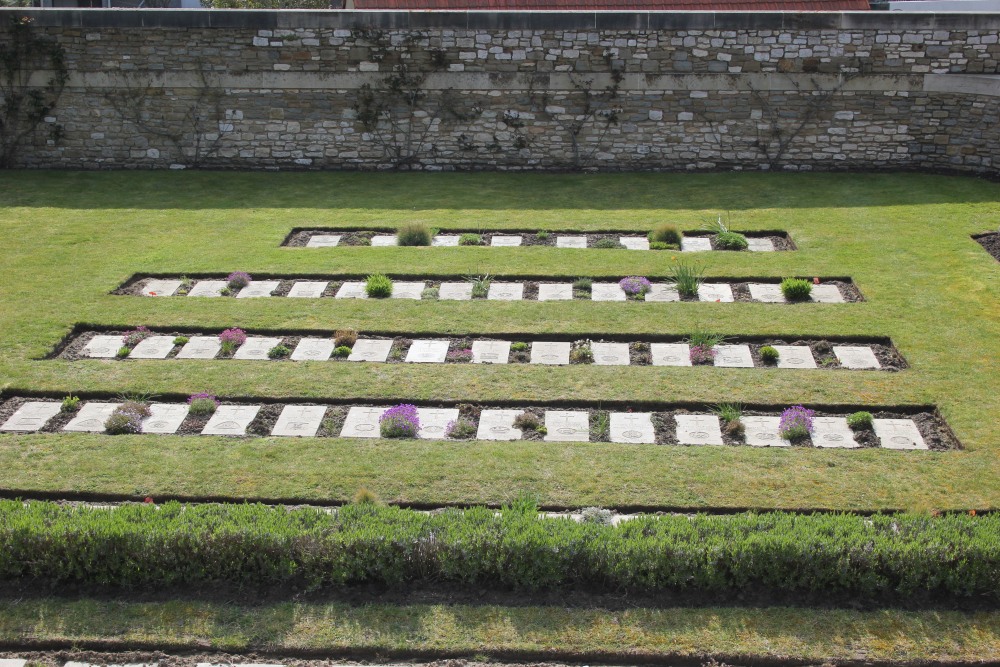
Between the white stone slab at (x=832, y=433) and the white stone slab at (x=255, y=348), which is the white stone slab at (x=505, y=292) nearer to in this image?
the white stone slab at (x=255, y=348)

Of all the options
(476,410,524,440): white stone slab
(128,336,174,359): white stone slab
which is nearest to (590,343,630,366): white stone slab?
(476,410,524,440): white stone slab

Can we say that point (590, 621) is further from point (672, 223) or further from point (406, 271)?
point (672, 223)

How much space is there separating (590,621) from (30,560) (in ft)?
12.4

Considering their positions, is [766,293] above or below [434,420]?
above

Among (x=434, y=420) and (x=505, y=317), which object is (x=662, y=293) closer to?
(x=505, y=317)

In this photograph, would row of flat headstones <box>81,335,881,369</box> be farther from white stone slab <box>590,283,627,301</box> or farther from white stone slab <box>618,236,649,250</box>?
white stone slab <box>618,236,649,250</box>

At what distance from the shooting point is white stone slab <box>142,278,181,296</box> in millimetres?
11867

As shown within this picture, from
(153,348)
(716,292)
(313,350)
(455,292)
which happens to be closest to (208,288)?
(153,348)

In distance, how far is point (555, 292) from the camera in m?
11.8

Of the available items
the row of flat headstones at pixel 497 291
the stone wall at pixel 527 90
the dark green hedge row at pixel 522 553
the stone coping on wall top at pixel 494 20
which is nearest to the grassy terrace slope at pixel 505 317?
the row of flat headstones at pixel 497 291

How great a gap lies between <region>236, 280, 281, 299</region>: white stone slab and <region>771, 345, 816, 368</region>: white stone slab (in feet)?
19.3

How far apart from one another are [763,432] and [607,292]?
3.51 metres

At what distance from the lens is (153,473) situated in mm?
8039

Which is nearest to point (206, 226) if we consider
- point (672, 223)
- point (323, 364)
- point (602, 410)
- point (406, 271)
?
point (406, 271)
